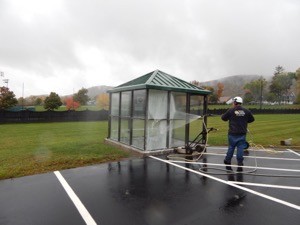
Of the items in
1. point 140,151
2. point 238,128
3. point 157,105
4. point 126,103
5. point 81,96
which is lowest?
point 140,151

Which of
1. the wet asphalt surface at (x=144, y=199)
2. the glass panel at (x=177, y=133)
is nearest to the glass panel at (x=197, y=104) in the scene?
the glass panel at (x=177, y=133)

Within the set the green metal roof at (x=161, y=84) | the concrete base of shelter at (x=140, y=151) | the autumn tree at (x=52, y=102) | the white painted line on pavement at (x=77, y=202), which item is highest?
the autumn tree at (x=52, y=102)

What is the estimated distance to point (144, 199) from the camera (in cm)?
546

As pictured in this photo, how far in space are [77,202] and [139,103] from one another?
19.5ft

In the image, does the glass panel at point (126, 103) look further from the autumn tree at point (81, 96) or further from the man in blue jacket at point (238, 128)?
the autumn tree at point (81, 96)

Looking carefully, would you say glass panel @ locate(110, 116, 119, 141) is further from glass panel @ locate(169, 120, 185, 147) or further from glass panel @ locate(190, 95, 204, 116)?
glass panel @ locate(190, 95, 204, 116)

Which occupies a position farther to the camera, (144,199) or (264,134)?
(264,134)

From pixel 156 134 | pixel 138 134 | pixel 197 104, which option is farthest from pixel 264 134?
pixel 138 134

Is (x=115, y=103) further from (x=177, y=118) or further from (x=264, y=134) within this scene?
(x=264, y=134)

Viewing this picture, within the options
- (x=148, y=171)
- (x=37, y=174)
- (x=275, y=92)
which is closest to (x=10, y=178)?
(x=37, y=174)

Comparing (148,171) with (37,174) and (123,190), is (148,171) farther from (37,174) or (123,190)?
(37,174)

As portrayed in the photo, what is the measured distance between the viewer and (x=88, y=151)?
11031 mm

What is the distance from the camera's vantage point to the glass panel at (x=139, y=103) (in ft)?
33.7

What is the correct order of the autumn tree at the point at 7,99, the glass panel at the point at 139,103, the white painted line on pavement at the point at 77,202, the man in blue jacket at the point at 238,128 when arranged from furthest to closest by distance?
the autumn tree at the point at 7,99, the glass panel at the point at 139,103, the man in blue jacket at the point at 238,128, the white painted line on pavement at the point at 77,202
